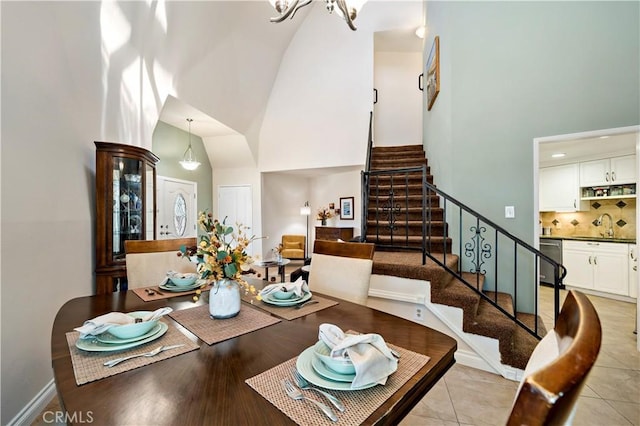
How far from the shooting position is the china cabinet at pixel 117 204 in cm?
244

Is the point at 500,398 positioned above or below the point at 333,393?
below

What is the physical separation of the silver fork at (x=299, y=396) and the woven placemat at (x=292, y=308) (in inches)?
18.4

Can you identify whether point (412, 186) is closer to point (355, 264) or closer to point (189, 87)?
point (355, 264)

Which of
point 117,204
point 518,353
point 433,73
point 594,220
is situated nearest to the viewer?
point 518,353

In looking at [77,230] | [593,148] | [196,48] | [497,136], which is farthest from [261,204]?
[593,148]

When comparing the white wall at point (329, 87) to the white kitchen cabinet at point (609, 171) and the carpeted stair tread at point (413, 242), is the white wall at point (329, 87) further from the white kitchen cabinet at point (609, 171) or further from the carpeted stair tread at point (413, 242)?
the white kitchen cabinet at point (609, 171)

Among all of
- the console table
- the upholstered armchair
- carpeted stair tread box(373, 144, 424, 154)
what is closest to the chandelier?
carpeted stair tread box(373, 144, 424, 154)

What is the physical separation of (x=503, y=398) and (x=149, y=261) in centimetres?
263

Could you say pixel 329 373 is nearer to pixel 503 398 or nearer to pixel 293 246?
pixel 503 398

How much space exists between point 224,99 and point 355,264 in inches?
176

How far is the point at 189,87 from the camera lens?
4.15m

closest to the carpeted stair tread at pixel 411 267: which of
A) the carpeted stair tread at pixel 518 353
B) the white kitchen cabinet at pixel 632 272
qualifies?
the carpeted stair tread at pixel 518 353

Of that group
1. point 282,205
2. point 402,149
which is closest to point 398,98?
point 402,149

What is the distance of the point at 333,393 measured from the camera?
28.0 inches
